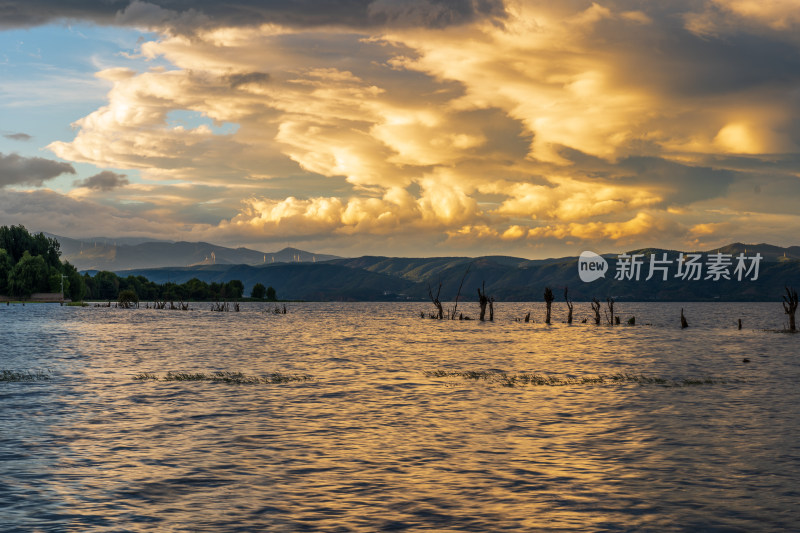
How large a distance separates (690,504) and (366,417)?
14.4m

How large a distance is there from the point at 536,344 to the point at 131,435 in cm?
6136

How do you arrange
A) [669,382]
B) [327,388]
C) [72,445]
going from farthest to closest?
1. [669,382]
2. [327,388]
3. [72,445]

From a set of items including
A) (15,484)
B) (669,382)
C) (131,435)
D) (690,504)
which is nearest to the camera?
(690,504)

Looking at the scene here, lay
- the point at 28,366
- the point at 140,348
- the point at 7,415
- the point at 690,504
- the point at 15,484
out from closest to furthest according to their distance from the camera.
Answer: the point at 690,504 → the point at 15,484 → the point at 7,415 → the point at 28,366 → the point at 140,348

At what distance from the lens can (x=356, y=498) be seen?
15695 mm

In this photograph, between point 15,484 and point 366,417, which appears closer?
point 15,484

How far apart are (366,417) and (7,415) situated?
47.8ft

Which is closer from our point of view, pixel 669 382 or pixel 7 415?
pixel 7 415

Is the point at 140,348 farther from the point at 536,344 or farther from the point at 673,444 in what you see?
the point at 673,444

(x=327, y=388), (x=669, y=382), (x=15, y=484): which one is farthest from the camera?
(x=669, y=382)

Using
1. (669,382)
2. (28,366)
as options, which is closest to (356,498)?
(669,382)

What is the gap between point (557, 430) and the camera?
24.6 m

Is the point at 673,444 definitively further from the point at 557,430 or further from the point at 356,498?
the point at 356,498

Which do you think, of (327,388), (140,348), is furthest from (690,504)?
(140,348)
